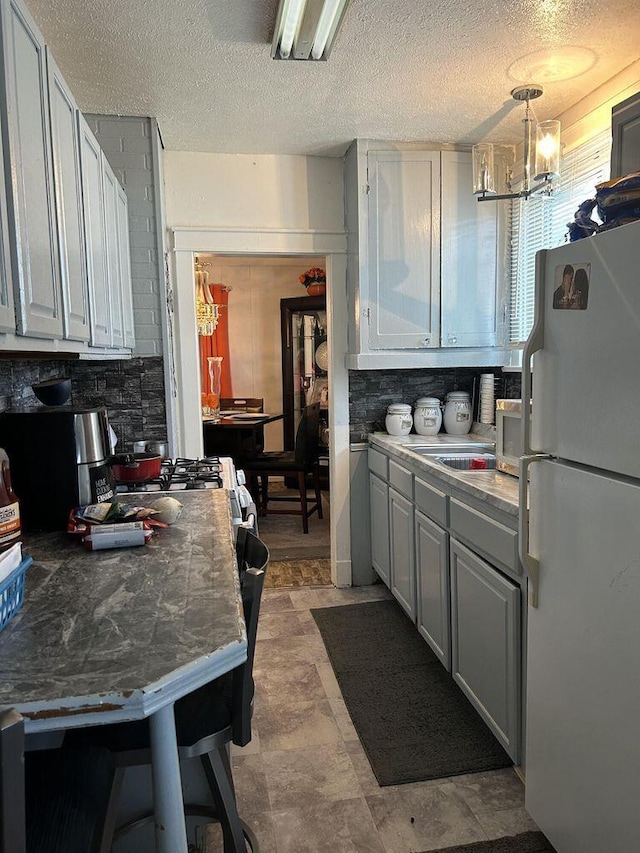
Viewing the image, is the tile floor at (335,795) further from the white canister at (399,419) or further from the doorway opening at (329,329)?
the white canister at (399,419)

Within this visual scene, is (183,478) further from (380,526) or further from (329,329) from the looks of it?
(329,329)

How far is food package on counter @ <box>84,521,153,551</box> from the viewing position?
1.52 metres

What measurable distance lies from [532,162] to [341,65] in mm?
818

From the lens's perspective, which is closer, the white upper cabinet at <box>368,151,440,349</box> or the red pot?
the red pot

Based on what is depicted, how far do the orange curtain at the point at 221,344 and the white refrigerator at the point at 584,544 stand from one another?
492cm

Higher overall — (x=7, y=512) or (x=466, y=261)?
(x=466, y=261)

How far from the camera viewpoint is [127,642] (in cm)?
100

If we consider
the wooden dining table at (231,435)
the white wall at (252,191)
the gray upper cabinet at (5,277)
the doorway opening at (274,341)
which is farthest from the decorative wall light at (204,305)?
the gray upper cabinet at (5,277)

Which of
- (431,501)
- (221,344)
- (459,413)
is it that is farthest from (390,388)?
(221,344)

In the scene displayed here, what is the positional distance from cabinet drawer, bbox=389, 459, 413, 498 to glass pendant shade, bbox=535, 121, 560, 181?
4.46 ft

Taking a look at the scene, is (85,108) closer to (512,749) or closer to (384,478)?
(384,478)

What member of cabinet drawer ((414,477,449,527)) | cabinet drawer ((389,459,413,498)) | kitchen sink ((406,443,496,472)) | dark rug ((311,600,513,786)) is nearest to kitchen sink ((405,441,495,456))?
kitchen sink ((406,443,496,472))

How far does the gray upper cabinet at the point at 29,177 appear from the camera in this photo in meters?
1.19

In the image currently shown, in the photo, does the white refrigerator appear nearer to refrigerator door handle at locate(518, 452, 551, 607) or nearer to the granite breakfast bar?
refrigerator door handle at locate(518, 452, 551, 607)
